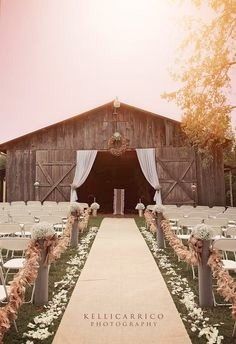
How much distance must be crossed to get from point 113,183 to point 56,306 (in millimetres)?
21175

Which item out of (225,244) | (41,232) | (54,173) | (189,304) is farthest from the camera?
(54,173)

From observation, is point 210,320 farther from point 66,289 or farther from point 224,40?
point 224,40

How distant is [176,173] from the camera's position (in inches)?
763

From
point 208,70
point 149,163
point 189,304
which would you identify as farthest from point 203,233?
point 149,163

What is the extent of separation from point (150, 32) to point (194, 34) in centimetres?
162

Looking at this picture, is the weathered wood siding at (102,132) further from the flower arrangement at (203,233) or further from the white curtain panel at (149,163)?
the flower arrangement at (203,233)

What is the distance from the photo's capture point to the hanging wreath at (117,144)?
19.5 metres

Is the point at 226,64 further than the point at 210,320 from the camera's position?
Yes

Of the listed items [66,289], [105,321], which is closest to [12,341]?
[105,321]

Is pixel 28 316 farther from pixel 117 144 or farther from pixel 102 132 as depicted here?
pixel 102 132

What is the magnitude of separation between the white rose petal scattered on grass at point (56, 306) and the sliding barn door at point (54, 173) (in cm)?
1162

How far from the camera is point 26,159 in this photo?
20.0 m

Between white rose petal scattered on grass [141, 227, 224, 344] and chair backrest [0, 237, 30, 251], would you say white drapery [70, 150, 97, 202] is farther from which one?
chair backrest [0, 237, 30, 251]

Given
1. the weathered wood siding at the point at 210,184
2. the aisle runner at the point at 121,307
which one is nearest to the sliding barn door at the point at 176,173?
the weathered wood siding at the point at 210,184
